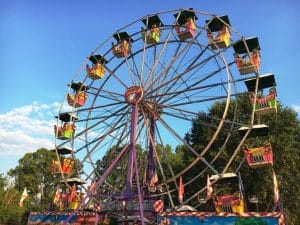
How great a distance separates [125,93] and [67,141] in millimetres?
4776

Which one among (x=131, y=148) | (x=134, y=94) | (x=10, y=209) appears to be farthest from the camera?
(x=10, y=209)

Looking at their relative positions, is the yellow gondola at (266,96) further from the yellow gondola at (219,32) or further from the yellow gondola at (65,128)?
the yellow gondola at (65,128)

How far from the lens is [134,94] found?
2023cm

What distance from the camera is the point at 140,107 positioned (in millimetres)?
20156

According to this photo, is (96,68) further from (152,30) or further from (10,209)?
(10,209)

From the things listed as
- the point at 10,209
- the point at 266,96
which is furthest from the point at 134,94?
the point at 10,209

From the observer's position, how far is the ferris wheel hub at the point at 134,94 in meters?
20.0

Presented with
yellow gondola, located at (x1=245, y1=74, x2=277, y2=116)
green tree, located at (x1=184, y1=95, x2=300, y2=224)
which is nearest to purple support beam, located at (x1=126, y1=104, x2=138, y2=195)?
yellow gondola, located at (x1=245, y1=74, x2=277, y2=116)

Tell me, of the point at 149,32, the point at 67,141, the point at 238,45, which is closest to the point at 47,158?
the point at 67,141

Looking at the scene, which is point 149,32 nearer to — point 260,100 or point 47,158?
point 260,100

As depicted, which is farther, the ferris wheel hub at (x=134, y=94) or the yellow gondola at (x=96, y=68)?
the yellow gondola at (x=96, y=68)

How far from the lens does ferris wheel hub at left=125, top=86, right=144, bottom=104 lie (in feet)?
65.6

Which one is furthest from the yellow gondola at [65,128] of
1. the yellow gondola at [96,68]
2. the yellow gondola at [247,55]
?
the yellow gondola at [247,55]

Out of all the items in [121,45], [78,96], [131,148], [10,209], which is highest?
[121,45]
